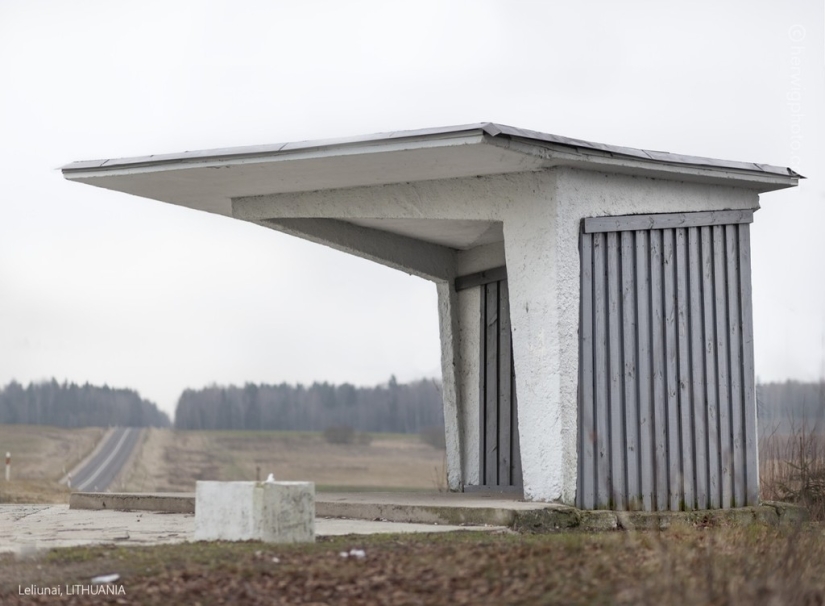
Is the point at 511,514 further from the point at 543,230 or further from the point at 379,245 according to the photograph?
the point at 379,245

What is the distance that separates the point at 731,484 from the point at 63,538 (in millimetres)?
6058

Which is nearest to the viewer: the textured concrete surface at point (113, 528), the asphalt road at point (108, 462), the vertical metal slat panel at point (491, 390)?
the textured concrete surface at point (113, 528)

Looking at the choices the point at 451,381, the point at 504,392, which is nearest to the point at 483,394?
the point at 504,392

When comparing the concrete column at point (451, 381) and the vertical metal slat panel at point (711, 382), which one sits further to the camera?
the concrete column at point (451, 381)

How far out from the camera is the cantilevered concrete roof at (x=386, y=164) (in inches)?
354

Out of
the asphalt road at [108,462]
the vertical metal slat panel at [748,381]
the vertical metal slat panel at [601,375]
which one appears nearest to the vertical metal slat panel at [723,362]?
the vertical metal slat panel at [748,381]

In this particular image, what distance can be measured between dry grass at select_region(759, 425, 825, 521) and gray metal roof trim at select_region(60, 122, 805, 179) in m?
3.24

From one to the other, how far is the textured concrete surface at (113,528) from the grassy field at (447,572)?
63cm

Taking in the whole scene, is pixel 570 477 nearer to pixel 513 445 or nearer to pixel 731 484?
pixel 731 484

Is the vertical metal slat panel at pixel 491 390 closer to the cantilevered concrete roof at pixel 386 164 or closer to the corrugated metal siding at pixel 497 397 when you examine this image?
the corrugated metal siding at pixel 497 397

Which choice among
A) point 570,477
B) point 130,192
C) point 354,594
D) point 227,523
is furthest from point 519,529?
point 130,192

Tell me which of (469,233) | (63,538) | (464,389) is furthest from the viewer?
(464,389)

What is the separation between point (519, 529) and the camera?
8.67 metres

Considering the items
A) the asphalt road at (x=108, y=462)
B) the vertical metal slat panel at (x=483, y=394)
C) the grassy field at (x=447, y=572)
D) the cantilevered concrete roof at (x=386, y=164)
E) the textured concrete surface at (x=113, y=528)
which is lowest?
the asphalt road at (x=108, y=462)
